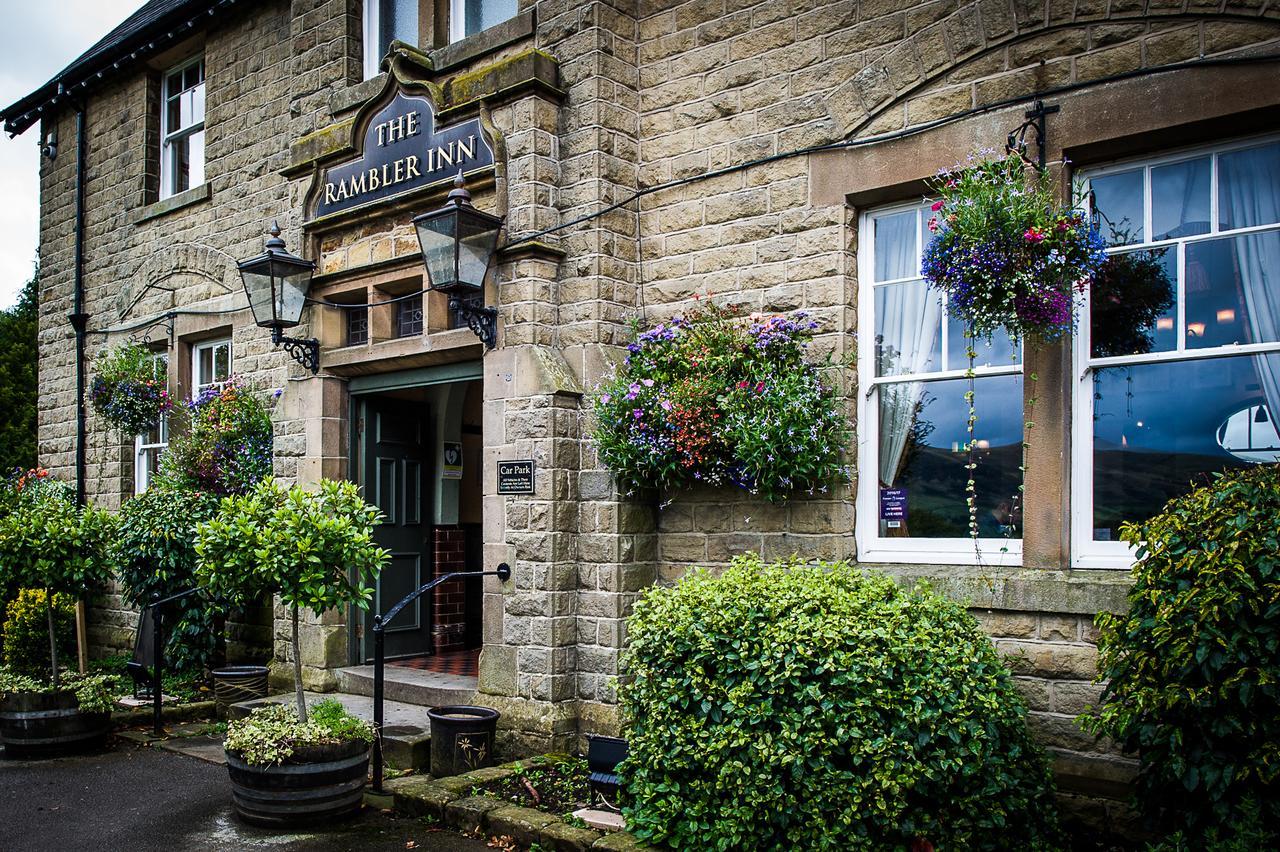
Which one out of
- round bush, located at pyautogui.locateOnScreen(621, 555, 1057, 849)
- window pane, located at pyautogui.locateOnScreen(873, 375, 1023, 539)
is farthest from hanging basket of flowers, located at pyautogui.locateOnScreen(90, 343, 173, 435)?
window pane, located at pyautogui.locateOnScreen(873, 375, 1023, 539)

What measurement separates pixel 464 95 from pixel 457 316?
168 cm

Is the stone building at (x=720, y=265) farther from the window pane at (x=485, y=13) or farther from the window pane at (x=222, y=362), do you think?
the window pane at (x=222, y=362)

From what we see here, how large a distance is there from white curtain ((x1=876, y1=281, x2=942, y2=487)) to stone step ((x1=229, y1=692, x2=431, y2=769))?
3623 mm

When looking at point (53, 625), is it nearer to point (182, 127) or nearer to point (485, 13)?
point (485, 13)

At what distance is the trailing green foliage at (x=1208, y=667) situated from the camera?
411 centimetres

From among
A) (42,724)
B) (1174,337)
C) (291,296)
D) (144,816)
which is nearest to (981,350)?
(1174,337)

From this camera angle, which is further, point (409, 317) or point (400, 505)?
point (400, 505)

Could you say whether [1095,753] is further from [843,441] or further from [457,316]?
[457,316]

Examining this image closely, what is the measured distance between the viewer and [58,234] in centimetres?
1357

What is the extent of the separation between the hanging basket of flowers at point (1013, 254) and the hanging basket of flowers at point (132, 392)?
9203 millimetres

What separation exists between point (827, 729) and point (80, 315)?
11654mm

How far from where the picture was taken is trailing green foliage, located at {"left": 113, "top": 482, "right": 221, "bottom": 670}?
9.98 metres

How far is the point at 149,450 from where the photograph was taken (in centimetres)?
1209

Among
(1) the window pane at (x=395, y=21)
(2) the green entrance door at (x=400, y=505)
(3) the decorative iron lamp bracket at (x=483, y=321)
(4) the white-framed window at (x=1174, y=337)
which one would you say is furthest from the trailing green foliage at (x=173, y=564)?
(4) the white-framed window at (x=1174, y=337)
